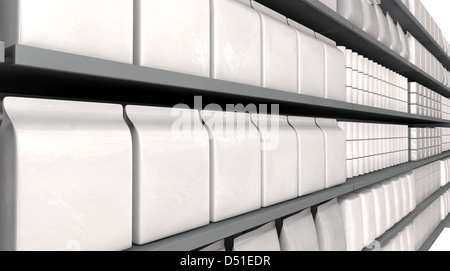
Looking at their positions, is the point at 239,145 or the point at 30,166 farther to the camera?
the point at 239,145

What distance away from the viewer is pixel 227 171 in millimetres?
766

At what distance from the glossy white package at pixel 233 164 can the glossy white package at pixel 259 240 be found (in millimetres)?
75

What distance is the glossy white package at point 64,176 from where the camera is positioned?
447mm

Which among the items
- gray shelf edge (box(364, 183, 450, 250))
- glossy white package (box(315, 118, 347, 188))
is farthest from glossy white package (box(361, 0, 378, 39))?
gray shelf edge (box(364, 183, 450, 250))

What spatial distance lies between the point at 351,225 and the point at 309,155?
49 centimetres

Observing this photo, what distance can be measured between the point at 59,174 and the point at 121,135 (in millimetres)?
120

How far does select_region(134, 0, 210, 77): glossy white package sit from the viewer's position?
59cm

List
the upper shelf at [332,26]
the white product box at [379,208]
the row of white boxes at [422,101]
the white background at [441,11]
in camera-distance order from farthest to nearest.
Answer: the white background at [441,11]
the row of white boxes at [422,101]
the white product box at [379,208]
the upper shelf at [332,26]

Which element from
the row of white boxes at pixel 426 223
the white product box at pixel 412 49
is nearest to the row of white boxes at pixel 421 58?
the white product box at pixel 412 49

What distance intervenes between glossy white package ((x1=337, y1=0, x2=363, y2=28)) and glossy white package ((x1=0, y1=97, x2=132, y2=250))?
1.20m

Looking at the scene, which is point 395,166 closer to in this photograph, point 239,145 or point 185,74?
point 239,145

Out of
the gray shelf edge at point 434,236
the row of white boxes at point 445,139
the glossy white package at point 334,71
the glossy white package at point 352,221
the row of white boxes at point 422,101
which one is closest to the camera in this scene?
the glossy white package at point 334,71

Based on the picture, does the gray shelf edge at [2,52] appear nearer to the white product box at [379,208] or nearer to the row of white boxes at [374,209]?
the row of white boxes at [374,209]
